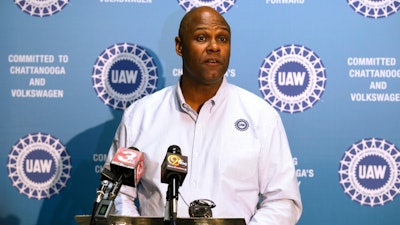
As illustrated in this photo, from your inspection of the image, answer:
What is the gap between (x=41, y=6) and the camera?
3041 millimetres

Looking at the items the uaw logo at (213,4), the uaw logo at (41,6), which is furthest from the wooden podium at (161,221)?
the uaw logo at (41,6)

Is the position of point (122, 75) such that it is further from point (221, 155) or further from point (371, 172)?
point (371, 172)

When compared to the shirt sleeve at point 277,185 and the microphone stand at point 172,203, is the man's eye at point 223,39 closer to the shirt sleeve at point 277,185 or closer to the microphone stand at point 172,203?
the shirt sleeve at point 277,185

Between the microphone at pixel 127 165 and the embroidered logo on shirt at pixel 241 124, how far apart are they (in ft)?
3.07

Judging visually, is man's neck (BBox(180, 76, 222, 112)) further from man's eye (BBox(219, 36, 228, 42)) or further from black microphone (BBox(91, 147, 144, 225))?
black microphone (BBox(91, 147, 144, 225))

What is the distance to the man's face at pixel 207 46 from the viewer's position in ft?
7.97

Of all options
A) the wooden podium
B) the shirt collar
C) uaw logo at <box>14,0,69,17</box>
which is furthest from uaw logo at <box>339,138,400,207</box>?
uaw logo at <box>14,0,69,17</box>

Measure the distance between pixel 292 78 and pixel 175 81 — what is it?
661 mm

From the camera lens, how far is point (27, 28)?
3.05m

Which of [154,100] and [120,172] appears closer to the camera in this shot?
[120,172]

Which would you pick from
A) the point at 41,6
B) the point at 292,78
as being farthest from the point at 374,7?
the point at 41,6

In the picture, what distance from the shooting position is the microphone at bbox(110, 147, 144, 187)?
1531 mm

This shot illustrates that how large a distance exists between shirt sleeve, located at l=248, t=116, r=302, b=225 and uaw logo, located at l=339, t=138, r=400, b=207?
66 cm

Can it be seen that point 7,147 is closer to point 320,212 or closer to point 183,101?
point 183,101
